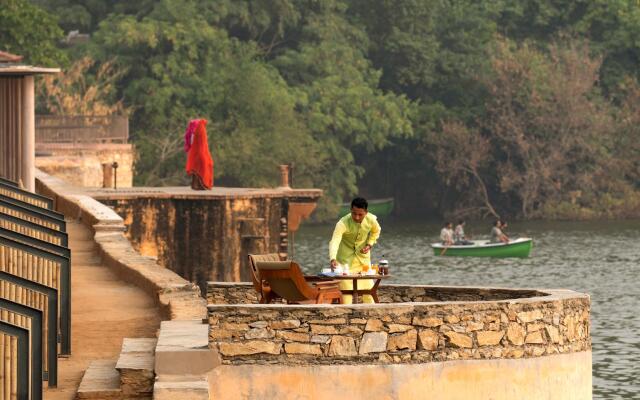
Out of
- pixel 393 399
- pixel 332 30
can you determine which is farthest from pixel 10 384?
pixel 332 30

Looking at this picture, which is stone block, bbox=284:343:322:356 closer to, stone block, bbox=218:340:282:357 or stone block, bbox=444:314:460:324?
stone block, bbox=218:340:282:357

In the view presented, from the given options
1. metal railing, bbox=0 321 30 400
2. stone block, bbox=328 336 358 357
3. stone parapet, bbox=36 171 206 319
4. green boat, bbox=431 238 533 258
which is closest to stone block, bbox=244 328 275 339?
stone block, bbox=328 336 358 357

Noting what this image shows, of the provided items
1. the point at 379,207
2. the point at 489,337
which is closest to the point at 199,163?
the point at 489,337

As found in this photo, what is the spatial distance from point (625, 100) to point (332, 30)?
1664 centimetres

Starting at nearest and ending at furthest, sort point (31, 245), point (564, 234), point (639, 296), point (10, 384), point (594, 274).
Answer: point (10, 384), point (31, 245), point (639, 296), point (594, 274), point (564, 234)

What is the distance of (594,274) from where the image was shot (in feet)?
229

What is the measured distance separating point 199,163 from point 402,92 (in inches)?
2185

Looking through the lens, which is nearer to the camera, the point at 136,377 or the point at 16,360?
the point at 16,360

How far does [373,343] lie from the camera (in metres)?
17.9

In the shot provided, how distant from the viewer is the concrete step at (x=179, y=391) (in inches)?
646

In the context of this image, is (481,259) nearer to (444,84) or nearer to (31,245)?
(444,84)

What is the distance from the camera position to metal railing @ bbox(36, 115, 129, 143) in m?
67.6

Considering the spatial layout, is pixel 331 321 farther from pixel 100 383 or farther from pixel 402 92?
pixel 402 92

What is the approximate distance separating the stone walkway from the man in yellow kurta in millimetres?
2274
